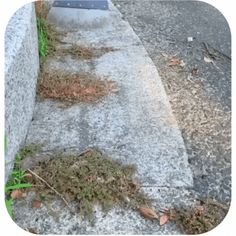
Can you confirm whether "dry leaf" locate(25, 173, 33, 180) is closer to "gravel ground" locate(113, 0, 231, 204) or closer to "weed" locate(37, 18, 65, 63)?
"gravel ground" locate(113, 0, 231, 204)

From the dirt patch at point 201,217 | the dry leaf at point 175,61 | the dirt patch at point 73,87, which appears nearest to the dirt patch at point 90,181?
the dirt patch at point 201,217

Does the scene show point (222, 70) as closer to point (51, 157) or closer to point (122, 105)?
point (122, 105)

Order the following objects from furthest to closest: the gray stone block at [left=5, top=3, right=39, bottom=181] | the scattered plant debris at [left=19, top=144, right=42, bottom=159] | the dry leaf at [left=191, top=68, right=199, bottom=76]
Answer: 1. the dry leaf at [left=191, top=68, right=199, bottom=76]
2. the scattered plant debris at [left=19, top=144, right=42, bottom=159]
3. the gray stone block at [left=5, top=3, right=39, bottom=181]

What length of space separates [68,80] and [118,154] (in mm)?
911

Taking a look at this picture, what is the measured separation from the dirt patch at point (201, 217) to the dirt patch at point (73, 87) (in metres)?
1.16

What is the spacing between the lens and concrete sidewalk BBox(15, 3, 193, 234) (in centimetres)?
217

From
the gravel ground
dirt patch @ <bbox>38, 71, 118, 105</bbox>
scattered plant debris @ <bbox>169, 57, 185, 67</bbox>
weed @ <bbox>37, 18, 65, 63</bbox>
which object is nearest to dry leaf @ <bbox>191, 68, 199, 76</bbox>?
the gravel ground

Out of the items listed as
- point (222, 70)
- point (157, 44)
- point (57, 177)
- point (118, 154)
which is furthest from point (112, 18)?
point (57, 177)

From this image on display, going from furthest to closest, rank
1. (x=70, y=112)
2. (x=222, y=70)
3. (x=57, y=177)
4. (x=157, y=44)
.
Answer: (x=157, y=44), (x=222, y=70), (x=70, y=112), (x=57, y=177)

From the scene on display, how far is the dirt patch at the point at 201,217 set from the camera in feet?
7.13

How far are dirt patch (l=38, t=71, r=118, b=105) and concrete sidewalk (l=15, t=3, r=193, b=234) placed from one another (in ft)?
0.23

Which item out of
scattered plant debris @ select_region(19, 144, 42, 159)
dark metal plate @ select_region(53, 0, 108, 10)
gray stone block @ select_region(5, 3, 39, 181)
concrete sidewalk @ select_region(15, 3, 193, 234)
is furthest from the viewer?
dark metal plate @ select_region(53, 0, 108, 10)

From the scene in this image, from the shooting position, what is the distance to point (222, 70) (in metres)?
3.62
